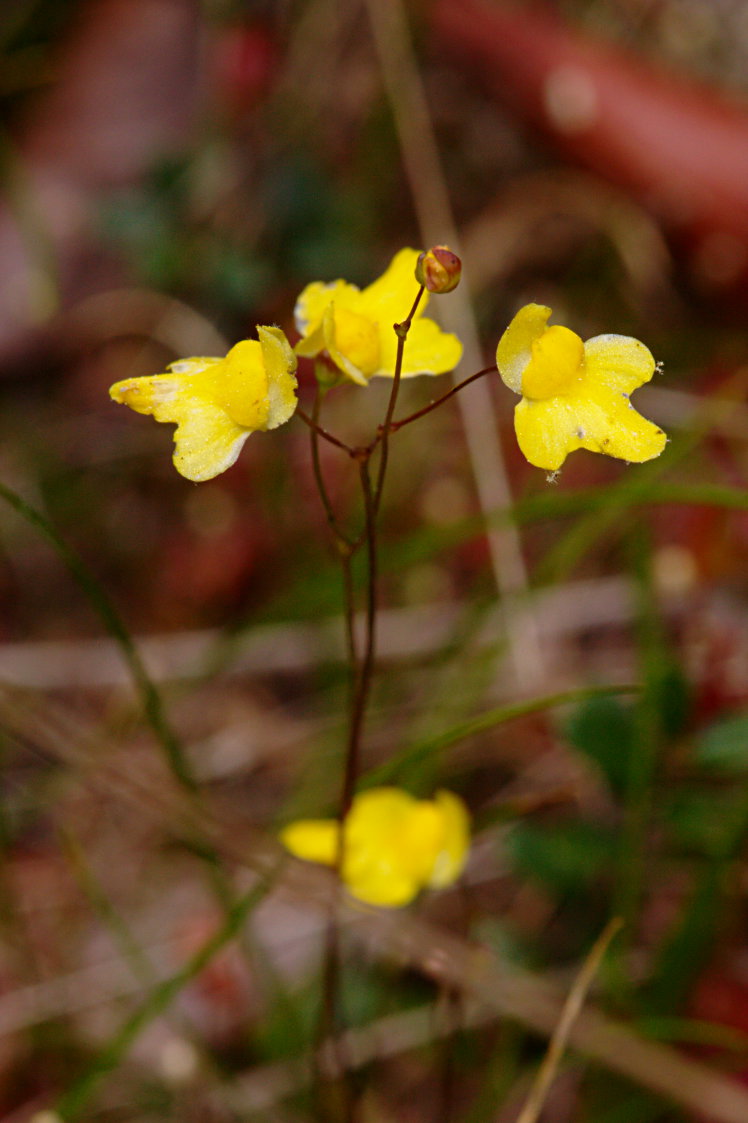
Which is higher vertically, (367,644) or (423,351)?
(423,351)

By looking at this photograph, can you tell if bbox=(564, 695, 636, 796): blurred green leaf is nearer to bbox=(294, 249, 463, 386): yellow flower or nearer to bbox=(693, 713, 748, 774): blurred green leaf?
bbox=(693, 713, 748, 774): blurred green leaf

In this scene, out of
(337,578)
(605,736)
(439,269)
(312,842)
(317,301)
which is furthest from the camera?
(337,578)

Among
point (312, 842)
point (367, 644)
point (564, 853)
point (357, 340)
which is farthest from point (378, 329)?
point (564, 853)

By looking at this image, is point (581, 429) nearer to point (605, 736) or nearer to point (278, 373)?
point (278, 373)

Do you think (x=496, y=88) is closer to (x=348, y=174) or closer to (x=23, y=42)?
(x=348, y=174)

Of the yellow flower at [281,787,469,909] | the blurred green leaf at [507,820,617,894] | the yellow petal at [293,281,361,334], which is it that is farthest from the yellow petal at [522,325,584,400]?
the blurred green leaf at [507,820,617,894]

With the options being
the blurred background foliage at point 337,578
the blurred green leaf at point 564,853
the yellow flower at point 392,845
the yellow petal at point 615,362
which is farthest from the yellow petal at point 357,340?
the blurred green leaf at point 564,853

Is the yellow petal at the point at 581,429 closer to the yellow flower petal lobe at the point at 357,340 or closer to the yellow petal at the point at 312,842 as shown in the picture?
the yellow flower petal lobe at the point at 357,340

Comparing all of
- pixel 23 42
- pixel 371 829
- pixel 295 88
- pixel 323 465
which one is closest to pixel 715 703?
pixel 371 829
